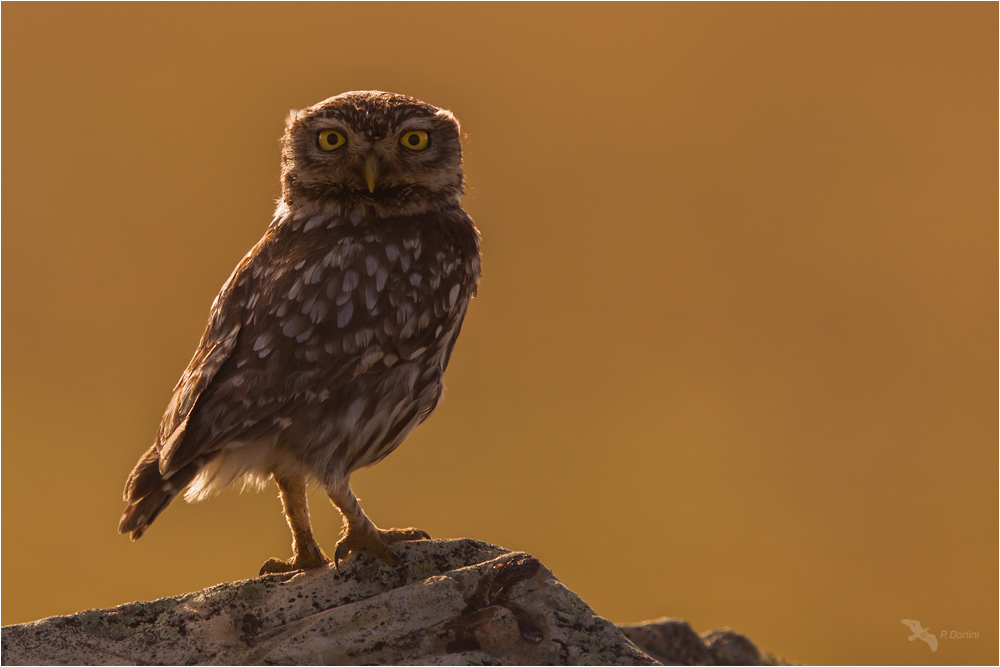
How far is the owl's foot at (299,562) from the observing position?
3969 millimetres

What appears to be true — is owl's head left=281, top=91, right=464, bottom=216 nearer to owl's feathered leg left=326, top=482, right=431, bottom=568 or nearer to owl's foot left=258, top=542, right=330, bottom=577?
owl's feathered leg left=326, top=482, right=431, bottom=568

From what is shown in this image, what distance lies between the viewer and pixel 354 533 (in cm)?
376

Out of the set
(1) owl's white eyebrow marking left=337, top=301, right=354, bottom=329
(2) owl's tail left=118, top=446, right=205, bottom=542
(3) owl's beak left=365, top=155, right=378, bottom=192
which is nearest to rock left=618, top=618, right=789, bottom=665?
(1) owl's white eyebrow marking left=337, top=301, right=354, bottom=329

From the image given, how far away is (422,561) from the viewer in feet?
12.2

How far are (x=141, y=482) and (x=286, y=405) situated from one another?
0.64 metres

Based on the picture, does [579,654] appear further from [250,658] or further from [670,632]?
[670,632]

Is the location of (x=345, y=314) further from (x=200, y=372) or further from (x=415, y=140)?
(x=415, y=140)

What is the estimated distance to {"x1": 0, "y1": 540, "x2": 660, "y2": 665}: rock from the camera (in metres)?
3.17

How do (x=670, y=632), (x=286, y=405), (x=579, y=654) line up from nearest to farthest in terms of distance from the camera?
(x=579, y=654) → (x=286, y=405) → (x=670, y=632)

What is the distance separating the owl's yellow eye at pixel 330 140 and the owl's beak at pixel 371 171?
17 centimetres

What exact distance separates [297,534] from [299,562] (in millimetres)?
122

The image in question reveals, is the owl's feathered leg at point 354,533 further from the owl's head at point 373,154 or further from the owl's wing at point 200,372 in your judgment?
the owl's head at point 373,154

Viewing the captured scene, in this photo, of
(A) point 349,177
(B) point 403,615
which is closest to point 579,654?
(B) point 403,615

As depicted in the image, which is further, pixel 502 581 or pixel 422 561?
pixel 422 561
